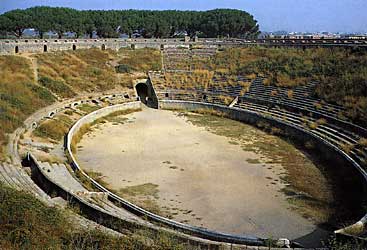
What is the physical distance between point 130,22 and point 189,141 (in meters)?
45.1

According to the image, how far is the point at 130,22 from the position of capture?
66188 mm

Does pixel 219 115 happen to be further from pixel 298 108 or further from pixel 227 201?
pixel 227 201

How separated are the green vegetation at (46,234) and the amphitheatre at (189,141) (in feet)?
0.34

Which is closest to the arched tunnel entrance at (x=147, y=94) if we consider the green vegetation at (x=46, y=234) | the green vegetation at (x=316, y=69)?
the green vegetation at (x=316, y=69)

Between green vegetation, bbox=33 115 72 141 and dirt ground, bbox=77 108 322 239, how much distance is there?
1244 mm

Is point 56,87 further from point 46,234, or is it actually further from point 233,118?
point 46,234

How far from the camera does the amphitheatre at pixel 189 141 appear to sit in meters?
13.9

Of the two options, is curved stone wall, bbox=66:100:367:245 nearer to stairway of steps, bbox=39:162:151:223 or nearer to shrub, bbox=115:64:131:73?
stairway of steps, bbox=39:162:151:223

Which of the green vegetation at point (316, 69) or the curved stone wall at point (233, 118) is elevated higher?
the green vegetation at point (316, 69)

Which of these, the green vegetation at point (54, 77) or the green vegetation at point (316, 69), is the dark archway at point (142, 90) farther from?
the green vegetation at point (316, 69)

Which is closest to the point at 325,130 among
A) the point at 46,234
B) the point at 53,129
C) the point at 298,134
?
the point at 298,134

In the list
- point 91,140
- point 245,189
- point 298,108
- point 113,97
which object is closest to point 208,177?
point 245,189

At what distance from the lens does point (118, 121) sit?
30.4 meters

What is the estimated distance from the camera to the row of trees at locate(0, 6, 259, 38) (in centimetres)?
6062
